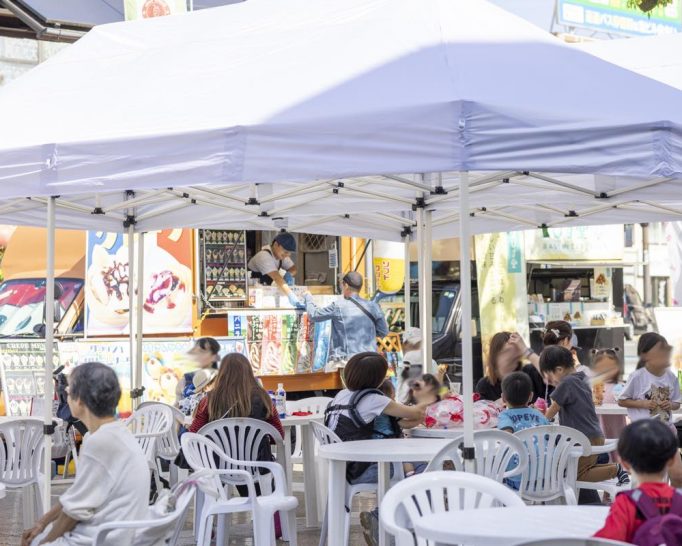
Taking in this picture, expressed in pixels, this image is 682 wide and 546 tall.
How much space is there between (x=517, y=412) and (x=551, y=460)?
34 centimetres

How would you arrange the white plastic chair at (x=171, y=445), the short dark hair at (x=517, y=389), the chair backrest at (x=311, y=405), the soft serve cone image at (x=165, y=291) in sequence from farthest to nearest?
the soft serve cone image at (x=165, y=291), the chair backrest at (x=311, y=405), the white plastic chair at (x=171, y=445), the short dark hair at (x=517, y=389)

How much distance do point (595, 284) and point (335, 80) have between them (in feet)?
49.9

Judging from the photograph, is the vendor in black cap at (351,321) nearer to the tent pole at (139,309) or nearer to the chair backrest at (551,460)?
the tent pole at (139,309)

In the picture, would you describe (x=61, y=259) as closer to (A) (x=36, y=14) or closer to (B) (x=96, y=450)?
(A) (x=36, y=14)

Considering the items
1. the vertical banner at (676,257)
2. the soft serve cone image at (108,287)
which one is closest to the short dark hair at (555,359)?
the soft serve cone image at (108,287)

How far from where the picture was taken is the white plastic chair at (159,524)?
14.1 feet

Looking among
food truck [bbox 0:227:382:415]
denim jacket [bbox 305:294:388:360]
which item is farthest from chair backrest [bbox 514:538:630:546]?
denim jacket [bbox 305:294:388:360]

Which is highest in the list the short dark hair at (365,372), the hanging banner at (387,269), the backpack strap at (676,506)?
the hanging banner at (387,269)

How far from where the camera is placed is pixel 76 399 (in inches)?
180

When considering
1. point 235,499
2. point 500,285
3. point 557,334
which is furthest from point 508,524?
point 500,285

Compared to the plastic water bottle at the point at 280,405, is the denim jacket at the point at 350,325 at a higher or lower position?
higher

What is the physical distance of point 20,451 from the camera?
7.59 meters

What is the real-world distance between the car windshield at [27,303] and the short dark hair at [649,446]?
394 inches

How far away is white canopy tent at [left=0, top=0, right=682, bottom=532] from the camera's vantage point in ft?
16.4
